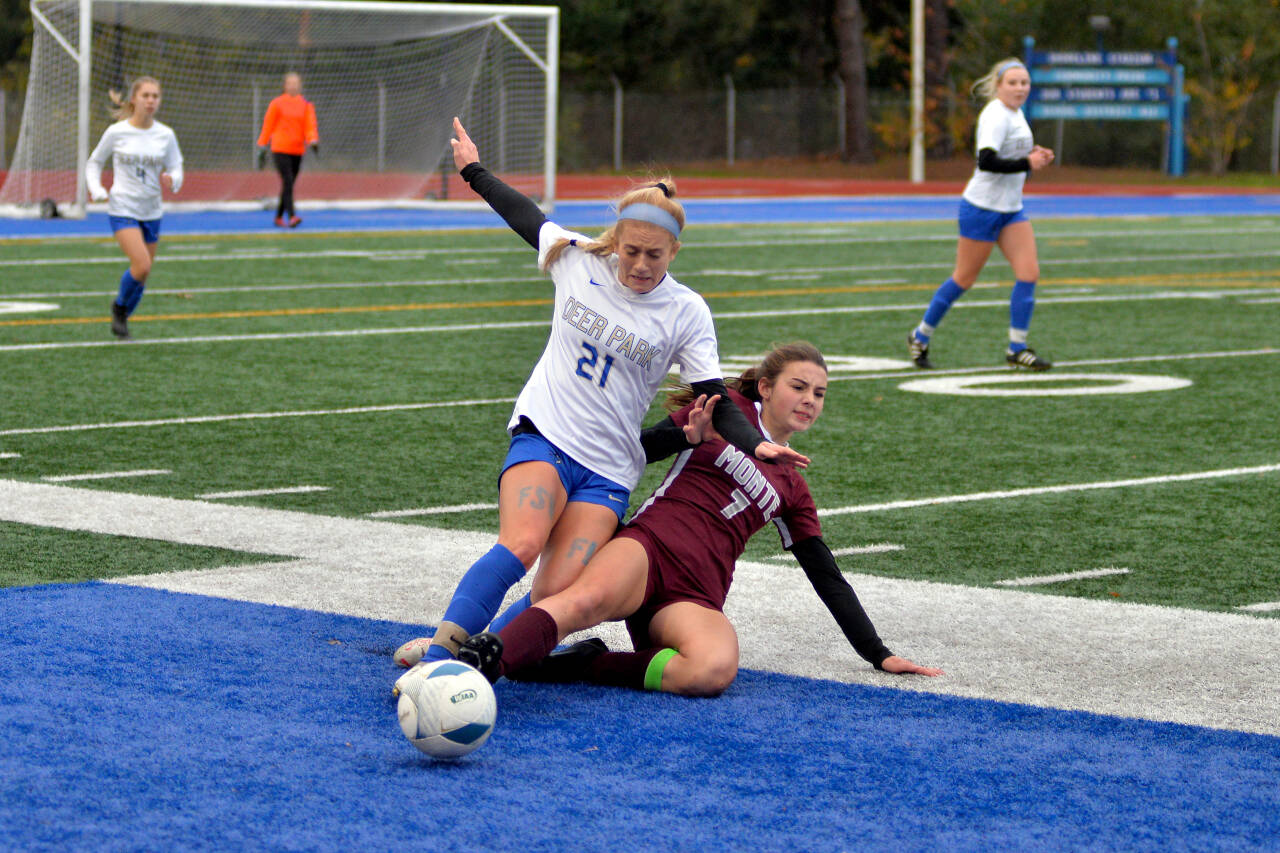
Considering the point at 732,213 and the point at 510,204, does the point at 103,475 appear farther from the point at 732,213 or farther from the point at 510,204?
the point at 732,213

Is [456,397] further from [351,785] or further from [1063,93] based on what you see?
[1063,93]

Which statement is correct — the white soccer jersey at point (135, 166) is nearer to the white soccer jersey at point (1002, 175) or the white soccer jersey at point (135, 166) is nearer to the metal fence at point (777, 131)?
the white soccer jersey at point (1002, 175)

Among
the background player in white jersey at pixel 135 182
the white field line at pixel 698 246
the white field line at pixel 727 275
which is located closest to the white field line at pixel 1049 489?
the background player in white jersey at pixel 135 182

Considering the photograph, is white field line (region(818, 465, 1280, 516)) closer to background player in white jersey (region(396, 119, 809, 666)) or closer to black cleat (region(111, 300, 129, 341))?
background player in white jersey (region(396, 119, 809, 666))

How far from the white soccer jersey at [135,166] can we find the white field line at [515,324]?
3.18 feet

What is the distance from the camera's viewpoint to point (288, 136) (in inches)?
1017

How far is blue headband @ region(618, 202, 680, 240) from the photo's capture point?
5.52m

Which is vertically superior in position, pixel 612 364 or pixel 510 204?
pixel 510 204

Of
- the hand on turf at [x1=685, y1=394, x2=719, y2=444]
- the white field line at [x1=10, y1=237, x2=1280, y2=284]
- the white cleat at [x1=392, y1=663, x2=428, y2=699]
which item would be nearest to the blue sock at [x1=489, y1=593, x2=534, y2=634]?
the white cleat at [x1=392, y1=663, x2=428, y2=699]

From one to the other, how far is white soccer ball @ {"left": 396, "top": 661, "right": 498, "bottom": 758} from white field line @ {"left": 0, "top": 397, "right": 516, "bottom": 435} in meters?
5.74

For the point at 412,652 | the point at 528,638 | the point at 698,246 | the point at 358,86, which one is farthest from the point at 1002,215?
the point at 358,86

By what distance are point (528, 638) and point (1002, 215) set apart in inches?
333

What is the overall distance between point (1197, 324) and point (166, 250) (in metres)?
11.9

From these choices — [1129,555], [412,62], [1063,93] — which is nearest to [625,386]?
[1129,555]
